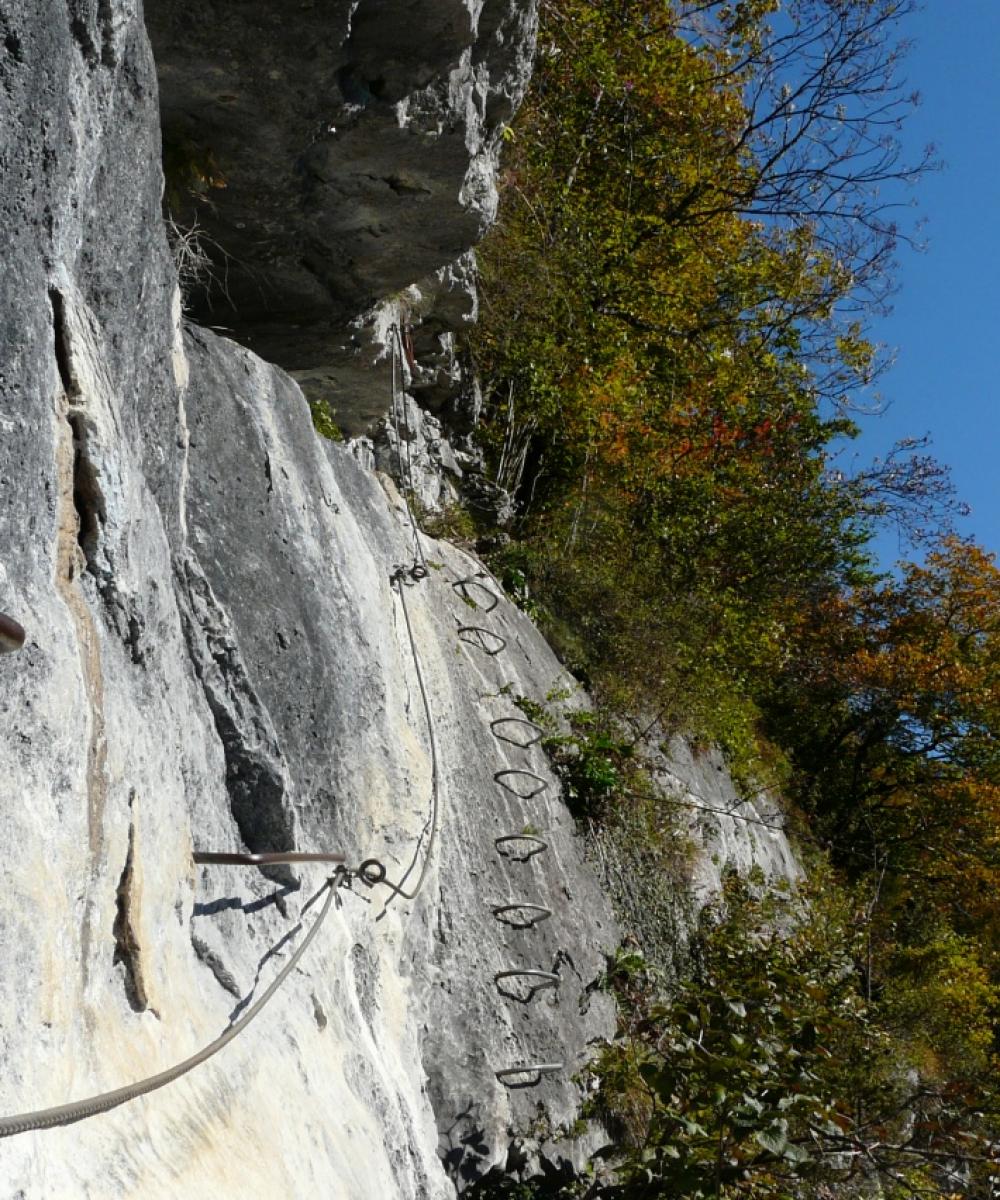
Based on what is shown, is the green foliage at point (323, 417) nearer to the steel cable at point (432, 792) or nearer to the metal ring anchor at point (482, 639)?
the steel cable at point (432, 792)

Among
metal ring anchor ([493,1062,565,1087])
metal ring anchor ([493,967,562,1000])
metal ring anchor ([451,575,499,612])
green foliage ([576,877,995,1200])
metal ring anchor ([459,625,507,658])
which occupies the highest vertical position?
metal ring anchor ([451,575,499,612])

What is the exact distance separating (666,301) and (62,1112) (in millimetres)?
11421

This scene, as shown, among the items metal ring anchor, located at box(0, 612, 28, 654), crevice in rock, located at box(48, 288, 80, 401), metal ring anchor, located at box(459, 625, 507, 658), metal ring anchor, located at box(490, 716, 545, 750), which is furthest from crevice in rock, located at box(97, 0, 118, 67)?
Answer: metal ring anchor, located at box(459, 625, 507, 658)

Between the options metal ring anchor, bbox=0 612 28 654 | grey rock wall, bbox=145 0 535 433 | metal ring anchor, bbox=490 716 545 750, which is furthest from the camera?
metal ring anchor, bbox=490 716 545 750

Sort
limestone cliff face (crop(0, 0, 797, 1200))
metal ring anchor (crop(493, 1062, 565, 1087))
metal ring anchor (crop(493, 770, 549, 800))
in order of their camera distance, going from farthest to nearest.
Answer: metal ring anchor (crop(493, 770, 549, 800)) → metal ring anchor (crop(493, 1062, 565, 1087)) → limestone cliff face (crop(0, 0, 797, 1200))

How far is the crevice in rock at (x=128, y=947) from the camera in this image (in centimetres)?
247

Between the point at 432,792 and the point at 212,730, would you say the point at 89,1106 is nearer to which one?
the point at 212,730

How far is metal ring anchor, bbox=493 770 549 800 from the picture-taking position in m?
6.87

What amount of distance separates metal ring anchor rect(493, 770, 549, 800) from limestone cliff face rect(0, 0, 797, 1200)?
0.19 meters

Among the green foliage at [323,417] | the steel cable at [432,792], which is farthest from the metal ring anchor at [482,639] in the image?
the green foliage at [323,417]

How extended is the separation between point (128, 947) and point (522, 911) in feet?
12.9

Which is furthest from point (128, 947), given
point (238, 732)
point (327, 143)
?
point (327, 143)

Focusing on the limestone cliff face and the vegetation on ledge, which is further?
the vegetation on ledge

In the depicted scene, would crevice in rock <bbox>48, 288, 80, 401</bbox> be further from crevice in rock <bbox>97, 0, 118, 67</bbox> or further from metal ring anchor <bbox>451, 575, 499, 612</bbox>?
metal ring anchor <bbox>451, 575, 499, 612</bbox>
